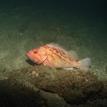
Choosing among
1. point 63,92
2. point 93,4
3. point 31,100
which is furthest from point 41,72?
point 93,4

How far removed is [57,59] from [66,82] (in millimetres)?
1154

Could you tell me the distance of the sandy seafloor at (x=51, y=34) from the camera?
7.95 m

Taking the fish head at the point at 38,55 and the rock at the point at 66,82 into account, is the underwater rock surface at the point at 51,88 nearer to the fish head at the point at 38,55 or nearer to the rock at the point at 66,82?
the rock at the point at 66,82

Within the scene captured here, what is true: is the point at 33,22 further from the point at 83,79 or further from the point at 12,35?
the point at 83,79

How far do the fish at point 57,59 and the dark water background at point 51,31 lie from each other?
676 mm

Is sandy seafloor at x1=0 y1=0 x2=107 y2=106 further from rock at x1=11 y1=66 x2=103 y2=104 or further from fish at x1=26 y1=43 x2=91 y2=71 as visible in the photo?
rock at x1=11 y1=66 x2=103 y2=104

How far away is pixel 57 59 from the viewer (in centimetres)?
680

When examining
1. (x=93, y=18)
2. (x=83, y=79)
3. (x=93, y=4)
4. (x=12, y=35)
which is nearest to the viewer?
(x=83, y=79)

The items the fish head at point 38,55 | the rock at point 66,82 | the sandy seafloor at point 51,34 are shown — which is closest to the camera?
the rock at point 66,82

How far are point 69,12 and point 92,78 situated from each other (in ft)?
24.2

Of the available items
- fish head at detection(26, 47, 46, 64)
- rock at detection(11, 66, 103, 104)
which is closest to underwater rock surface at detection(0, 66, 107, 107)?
rock at detection(11, 66, 103, 104)

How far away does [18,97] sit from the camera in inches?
196

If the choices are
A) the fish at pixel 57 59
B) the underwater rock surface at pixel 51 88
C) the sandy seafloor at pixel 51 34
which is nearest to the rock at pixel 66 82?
the underwater rock surface at pixel 51 88

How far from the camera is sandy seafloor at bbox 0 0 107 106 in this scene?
795 centimetres
